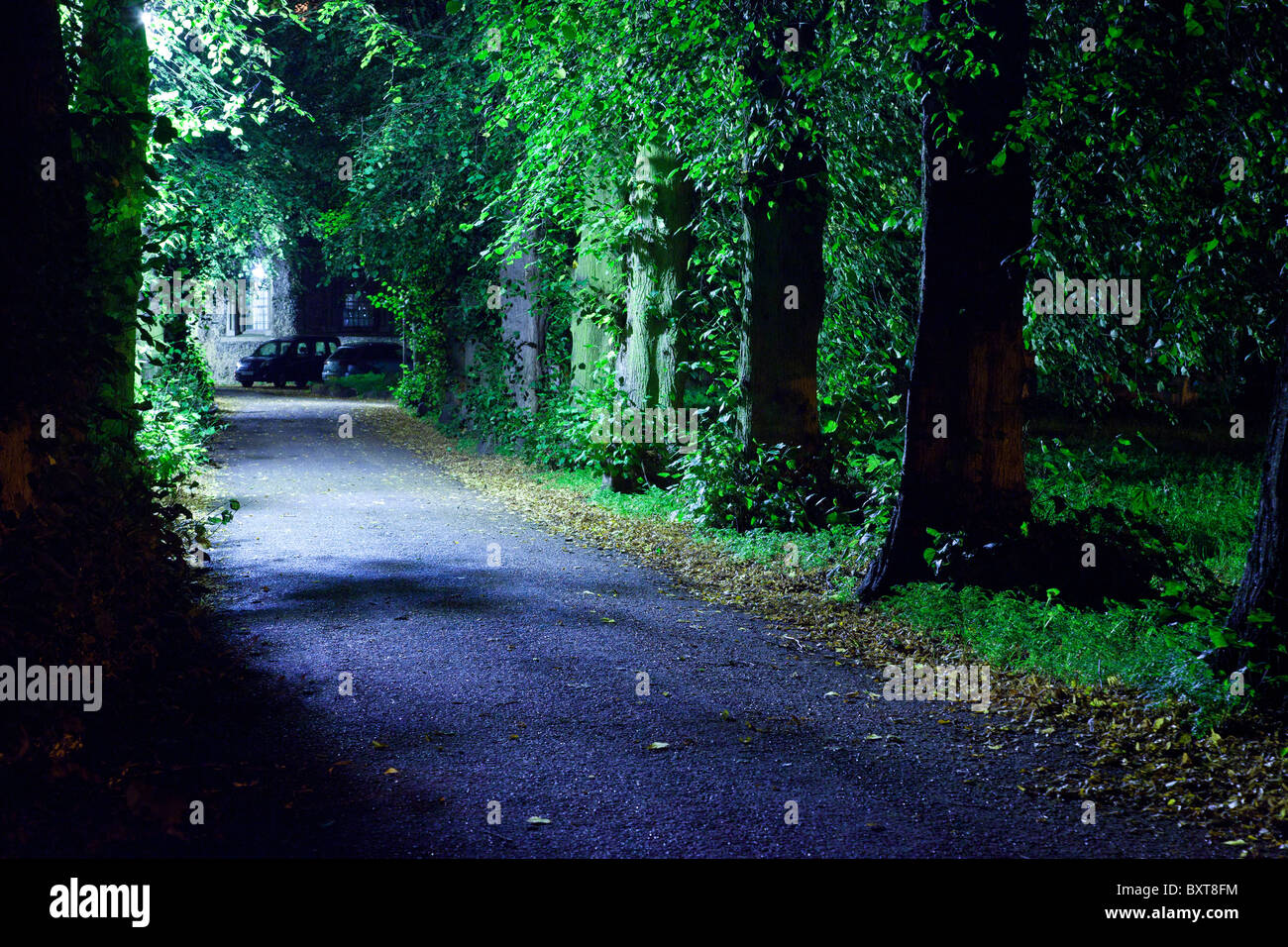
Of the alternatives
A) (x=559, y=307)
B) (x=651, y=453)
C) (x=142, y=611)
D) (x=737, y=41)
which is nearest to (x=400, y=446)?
(x=559, y=307)

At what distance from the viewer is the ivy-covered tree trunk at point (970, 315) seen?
8.30 m

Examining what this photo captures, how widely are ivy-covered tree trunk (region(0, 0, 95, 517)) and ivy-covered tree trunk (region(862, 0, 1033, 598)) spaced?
19.3 ft

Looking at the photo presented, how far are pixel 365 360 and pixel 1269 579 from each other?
37.2 meters

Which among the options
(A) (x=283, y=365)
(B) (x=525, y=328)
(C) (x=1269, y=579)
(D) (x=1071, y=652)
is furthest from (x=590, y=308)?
(A) (x=283, y=365)

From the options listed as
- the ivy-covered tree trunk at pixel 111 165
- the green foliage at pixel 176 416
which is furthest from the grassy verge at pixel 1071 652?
the ivy-covered tree trunk at pixel 111 165

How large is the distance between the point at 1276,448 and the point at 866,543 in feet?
13.9

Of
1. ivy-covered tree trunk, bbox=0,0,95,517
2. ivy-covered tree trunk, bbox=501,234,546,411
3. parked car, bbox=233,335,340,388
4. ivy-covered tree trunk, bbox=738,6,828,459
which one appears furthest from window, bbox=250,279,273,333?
ivy-covered tree trunk, bbox=0,0,95,517

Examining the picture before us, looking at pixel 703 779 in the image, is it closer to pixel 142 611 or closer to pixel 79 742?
pixel 79 742

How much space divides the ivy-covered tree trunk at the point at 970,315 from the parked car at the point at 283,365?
3542cm

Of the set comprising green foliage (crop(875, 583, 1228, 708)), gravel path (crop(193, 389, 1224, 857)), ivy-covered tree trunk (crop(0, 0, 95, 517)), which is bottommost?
gravel path (crop(193, 389, 1224, 857))

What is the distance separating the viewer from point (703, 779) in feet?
16.4

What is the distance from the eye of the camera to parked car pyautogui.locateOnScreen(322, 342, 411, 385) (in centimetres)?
3988

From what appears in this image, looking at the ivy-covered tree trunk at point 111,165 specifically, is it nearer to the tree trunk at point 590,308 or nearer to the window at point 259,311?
the tree trunk at point 590,308

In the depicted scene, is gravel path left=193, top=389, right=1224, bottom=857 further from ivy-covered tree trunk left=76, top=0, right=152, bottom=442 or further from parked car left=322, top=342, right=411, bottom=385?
parked car left=322, top=342, right=411, bottom=385
